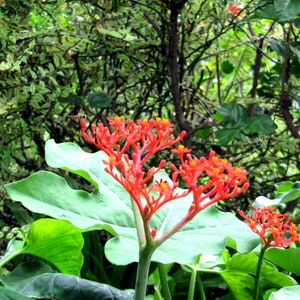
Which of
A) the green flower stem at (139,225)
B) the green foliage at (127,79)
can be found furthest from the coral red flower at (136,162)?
the green foliage at (127,79)

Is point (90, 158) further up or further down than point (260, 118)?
further up

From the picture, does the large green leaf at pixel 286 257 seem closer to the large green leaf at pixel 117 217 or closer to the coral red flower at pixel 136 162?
the large green leaf at pixel 117 217

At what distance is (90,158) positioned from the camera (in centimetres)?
99

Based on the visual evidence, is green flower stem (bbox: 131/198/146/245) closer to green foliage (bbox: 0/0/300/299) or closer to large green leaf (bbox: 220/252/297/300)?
large green leaf (bbox: 220/252/297/300)

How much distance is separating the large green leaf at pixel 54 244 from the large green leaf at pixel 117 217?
0.09 ft

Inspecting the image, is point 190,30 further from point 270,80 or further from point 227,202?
point 227,202

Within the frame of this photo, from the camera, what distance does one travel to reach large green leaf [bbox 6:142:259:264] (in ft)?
2.42

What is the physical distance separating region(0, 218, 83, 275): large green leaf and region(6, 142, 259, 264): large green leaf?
0.03 m

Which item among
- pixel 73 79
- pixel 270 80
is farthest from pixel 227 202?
pixel 73 79

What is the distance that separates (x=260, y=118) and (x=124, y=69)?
1.59 ft

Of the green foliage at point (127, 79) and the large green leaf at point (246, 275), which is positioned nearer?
the large green leaf at point (246, 275)

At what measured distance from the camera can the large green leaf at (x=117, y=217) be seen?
0.74 m

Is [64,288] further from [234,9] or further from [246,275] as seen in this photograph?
[234,9]

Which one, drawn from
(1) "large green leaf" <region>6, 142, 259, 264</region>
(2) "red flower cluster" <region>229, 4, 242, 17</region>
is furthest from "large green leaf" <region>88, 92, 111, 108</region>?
(1) "large green leaf" <region>6, 142, 259, 264</region>
